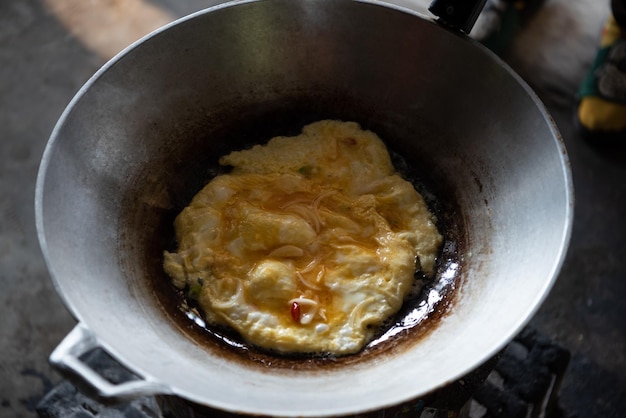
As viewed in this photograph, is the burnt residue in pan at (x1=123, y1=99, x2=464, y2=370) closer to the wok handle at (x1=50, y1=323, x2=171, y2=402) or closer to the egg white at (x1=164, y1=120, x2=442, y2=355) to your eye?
the egg white at (x1=164, y1=120, x2=442, y2=355)

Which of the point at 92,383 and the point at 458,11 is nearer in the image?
the point at 92,383

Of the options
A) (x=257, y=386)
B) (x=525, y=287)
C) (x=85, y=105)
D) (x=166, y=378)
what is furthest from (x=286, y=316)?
(x=85, y=105)

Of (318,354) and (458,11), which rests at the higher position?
(458,11)

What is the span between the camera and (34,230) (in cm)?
305

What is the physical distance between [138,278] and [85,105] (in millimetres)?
509

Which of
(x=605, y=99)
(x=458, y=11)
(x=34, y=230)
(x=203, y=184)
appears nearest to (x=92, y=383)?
(x=203, y=184)

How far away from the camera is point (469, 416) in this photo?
2.27 m

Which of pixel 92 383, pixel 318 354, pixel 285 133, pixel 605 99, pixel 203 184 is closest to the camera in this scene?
pixel 92 383

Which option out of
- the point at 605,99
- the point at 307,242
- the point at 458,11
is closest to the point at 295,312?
the point at 307,242

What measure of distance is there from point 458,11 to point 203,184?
982mm

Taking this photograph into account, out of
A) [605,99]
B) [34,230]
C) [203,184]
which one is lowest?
[34,230]

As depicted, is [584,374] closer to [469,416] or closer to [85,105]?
[469,416]

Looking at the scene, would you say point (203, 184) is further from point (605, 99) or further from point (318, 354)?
point (605, 99)

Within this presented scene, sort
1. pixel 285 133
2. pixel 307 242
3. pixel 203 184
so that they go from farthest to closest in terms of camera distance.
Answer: pixel 285 133
pixel 203 184
pixel 307 242
